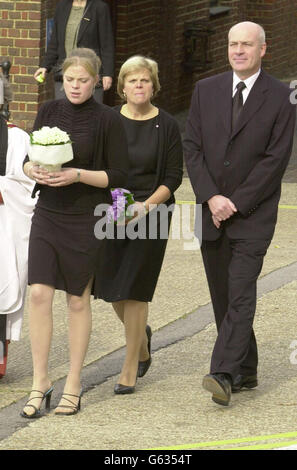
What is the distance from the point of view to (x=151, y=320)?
893 centimetres

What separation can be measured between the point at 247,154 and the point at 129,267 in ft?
2.93

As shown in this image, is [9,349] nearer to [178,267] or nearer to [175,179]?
[175,179]

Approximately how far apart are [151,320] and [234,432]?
236 cm

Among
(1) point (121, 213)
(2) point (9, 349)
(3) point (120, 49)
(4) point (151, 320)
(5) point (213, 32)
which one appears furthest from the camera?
(5) point (213, 32)

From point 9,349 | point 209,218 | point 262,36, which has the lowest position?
point 9,349

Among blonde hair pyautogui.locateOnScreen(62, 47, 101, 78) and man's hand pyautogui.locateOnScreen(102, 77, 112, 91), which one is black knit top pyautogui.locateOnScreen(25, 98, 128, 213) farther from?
man's hand pyautogui.locateOnScreen(102, 77, 112, 91)

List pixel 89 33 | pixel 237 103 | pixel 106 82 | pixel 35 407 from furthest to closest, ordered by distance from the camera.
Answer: pixel 89 33 → pixel 106 82 → pixel 237 103 → pixel 35 407

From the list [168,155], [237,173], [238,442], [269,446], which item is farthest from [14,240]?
[269,446]

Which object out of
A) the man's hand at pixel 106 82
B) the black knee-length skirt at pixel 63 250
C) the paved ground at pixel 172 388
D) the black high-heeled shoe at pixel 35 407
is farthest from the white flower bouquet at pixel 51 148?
the man's hand at pixel 106 82

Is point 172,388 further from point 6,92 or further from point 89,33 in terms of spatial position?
point 89,33

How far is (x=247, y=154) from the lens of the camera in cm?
720

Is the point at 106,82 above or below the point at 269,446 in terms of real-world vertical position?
above

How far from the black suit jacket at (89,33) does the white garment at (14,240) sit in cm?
591

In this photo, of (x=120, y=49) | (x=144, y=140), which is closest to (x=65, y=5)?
(x=120, y=49)
